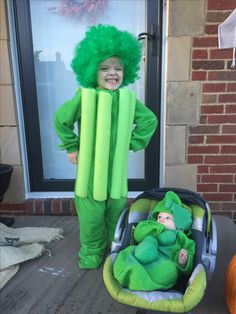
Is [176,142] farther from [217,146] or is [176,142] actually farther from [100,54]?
[100,54]

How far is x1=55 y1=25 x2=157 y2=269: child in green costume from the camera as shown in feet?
5.49

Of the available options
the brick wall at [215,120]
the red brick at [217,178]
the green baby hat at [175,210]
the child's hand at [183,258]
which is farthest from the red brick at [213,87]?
the child's hand at [183,258]

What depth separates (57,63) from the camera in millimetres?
2562

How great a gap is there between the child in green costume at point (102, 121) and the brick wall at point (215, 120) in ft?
2.18

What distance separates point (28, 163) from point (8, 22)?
1128 millimetres

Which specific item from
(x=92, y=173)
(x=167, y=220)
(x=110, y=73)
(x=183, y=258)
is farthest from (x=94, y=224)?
(x=110, y=73)

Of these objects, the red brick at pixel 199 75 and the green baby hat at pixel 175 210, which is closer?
the green baby hat at pixel 175 210

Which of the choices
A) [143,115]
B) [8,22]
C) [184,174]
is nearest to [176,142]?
[184,174]

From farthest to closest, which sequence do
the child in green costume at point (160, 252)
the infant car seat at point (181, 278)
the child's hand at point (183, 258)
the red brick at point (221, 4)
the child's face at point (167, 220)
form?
the red brick at point (221, 4)
the child's face at point (167, 220)
the child's hand at point (183, 258)
the child in green costume at point (160, 252)
the infant car seat at point (181, 278)

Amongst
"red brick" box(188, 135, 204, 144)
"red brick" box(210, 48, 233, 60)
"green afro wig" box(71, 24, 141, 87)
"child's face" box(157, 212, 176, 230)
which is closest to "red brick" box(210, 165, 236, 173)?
"red brick" box(188, 135, 204, 144)

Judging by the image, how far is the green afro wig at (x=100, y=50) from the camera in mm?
1659

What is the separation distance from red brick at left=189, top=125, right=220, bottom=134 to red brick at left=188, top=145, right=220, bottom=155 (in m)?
0.12

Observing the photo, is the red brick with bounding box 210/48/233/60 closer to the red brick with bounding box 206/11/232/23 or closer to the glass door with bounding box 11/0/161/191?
the red brick with bounding box 206/11/232/23

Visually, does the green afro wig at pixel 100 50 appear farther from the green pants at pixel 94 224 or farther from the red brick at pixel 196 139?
the red brick at pixel 196 139
